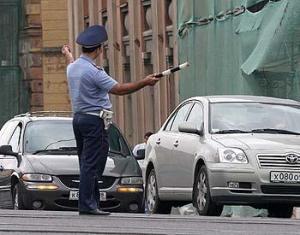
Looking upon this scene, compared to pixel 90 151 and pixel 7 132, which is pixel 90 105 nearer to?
pixel 90 151

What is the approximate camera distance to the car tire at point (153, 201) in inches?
797

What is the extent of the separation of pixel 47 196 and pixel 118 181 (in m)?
1.00

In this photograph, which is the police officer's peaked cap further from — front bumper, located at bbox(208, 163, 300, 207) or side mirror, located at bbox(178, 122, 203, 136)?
side mirror, located at bbox(178, 122, 203, 136)

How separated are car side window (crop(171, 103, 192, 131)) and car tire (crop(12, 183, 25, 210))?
226 cm

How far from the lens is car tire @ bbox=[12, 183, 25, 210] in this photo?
19692 millimetres

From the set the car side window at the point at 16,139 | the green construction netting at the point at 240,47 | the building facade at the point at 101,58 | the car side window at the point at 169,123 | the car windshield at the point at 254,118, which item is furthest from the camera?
the building facade at the point at 101,58

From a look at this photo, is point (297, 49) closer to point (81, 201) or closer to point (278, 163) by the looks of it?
point (278, 163)

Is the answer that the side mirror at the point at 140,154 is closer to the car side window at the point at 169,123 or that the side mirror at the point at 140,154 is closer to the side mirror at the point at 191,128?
the car side window at the point at 169,123

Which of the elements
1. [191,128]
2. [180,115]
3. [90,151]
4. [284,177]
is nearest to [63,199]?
[180,115]

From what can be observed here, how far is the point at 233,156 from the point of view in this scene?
17438 mm

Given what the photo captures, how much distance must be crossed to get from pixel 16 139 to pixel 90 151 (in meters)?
6.59

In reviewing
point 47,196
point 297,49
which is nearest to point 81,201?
point 47,196

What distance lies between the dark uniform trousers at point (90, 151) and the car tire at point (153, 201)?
17.6 ft

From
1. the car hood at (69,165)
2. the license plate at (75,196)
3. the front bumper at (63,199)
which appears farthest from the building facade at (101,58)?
the license plate at (75,196)
